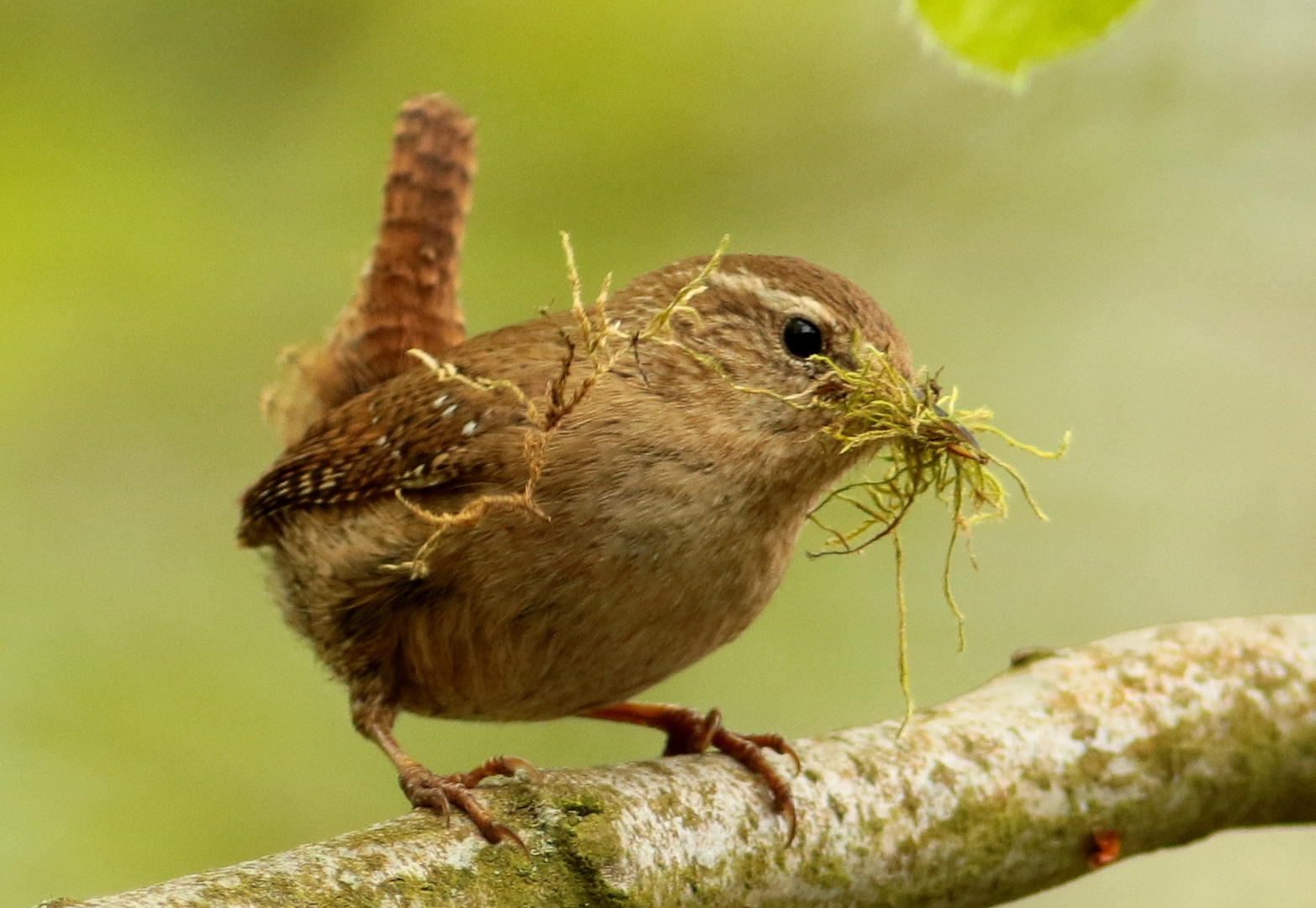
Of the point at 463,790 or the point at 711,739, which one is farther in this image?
the point at 711,739

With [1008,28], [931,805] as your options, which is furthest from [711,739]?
[1008,28]

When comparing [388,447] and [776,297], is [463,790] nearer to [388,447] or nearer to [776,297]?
[388,447]

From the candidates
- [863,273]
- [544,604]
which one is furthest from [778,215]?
[544,604]

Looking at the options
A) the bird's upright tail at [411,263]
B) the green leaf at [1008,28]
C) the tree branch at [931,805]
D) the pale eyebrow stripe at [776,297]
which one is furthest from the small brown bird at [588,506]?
the green leaf at [1008,28]

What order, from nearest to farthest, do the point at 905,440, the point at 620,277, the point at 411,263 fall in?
the point at 905,440
the point at 411,263
the point at 620,277

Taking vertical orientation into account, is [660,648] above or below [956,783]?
above

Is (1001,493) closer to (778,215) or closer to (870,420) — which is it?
(870,420)
